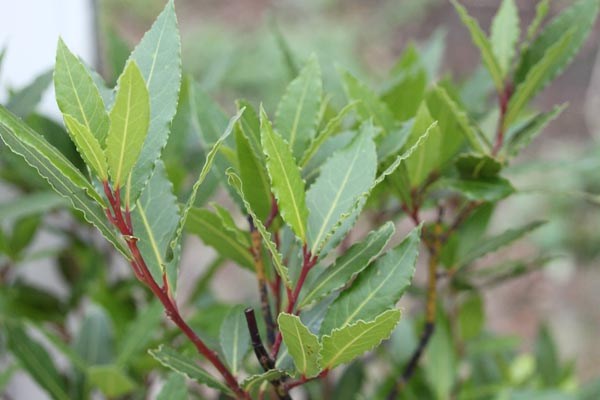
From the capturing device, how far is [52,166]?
1.65ft

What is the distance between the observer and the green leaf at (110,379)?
80cm

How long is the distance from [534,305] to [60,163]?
114 inches

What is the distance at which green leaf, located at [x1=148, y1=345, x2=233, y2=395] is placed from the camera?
543 mm

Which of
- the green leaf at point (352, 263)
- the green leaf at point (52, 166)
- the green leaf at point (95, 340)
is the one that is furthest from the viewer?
the green leaf at point (95, 340)

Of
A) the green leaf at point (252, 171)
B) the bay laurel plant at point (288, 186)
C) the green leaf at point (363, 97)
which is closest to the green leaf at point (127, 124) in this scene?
the bay laurel plant at point (288, 186)

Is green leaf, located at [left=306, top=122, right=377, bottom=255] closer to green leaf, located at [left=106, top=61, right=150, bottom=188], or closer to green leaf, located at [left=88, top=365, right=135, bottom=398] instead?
green leaf, located at [left=106, top=61, right=150, bottom=188]

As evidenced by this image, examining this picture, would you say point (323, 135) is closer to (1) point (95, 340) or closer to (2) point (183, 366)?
(2) point (183, 366)

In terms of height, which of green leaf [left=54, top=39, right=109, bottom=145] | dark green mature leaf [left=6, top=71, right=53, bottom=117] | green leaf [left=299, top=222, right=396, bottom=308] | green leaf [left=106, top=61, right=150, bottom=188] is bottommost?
green leaf [left=299, top=222, right=396, bottom=308]

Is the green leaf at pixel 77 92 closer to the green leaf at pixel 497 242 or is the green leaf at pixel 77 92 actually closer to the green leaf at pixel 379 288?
the green leaf at pixel 379 288

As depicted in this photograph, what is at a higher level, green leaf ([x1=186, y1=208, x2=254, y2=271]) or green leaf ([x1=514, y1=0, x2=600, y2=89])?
green leaf ([x1=186, y1=208, x2=254, y2=271])

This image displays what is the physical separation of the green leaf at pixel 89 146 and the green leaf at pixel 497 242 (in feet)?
1.38

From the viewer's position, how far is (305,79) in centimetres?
65

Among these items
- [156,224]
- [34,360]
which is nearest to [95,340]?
[34,360]

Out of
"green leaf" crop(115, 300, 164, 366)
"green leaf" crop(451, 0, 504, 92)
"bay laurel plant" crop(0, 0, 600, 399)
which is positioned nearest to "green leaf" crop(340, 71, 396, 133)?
"bay laurel plant" crop(0, 0, 600, 399)
